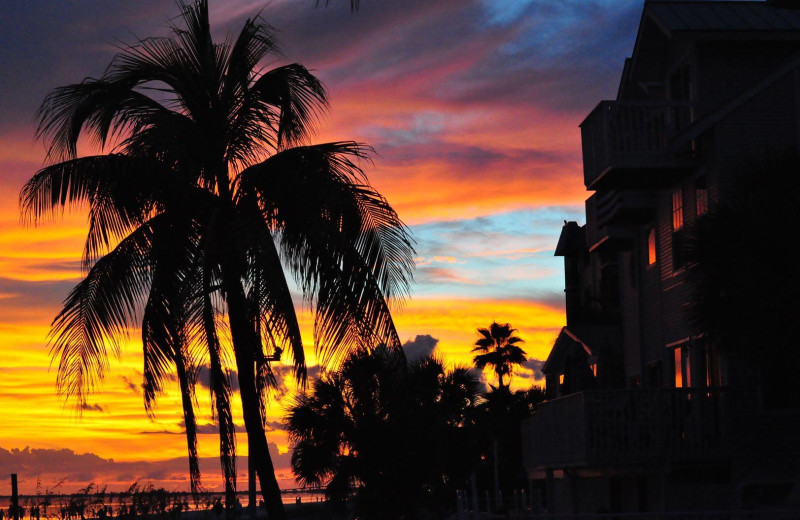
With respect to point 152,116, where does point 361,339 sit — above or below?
below

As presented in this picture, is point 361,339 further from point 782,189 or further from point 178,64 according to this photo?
point 782,189

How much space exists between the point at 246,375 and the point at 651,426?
9864 millimetres

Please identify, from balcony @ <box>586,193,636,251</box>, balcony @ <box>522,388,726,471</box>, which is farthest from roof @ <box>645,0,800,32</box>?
balcony @ <box>522,388,726,471</box>

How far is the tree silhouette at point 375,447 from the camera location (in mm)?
42719

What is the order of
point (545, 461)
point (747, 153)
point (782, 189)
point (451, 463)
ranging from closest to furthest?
1. point (782, 189)
2. point (747, 153)
3. point (545, 461)
4. point (451, 463)

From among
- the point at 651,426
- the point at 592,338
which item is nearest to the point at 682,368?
the point at 651,426

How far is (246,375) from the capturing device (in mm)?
16734

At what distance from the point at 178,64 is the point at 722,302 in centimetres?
964

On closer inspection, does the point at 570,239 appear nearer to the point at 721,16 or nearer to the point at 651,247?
the point at 651,247

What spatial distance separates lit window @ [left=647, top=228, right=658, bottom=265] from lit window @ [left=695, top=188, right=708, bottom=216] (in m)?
3.23

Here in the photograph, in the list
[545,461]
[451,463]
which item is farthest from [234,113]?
[451,463]

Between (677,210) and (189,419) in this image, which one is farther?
(677,210)

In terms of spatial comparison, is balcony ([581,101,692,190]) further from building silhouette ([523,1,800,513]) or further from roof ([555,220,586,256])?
roof ([555,220,586,256])

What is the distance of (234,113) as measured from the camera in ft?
57.3
